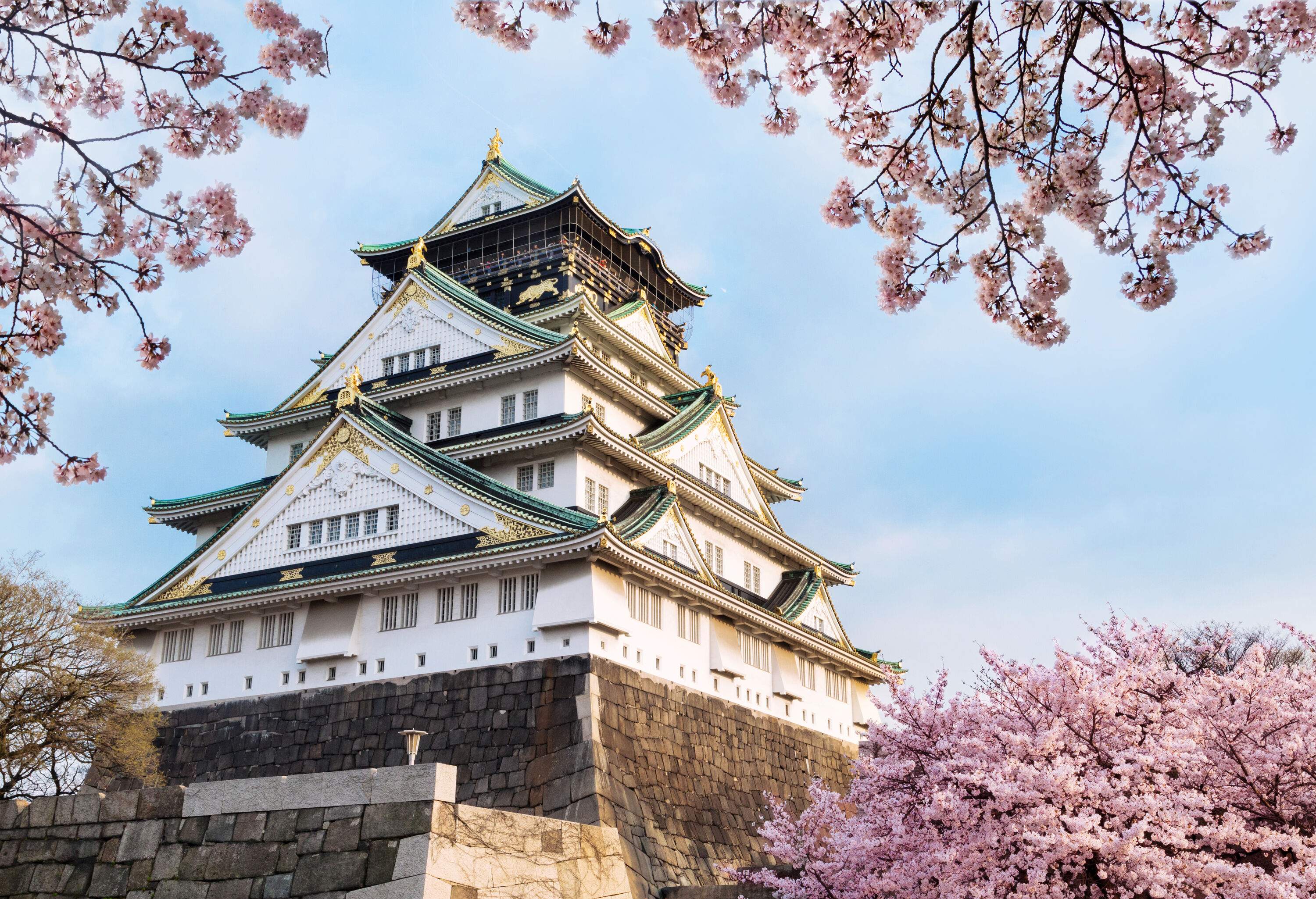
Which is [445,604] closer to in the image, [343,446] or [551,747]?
[551,747]

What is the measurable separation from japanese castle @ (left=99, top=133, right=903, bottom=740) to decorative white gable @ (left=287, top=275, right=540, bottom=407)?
70 millimetres

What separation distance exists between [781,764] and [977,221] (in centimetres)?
2225

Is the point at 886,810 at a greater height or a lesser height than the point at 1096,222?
lesser

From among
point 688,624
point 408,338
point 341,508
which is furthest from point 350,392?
point 688,624

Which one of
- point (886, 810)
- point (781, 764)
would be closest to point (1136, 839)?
point (886, 810)

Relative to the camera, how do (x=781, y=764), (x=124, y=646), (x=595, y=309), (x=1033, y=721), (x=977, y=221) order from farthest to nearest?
(x=595, y=309)
(x=781, y=764)
(x=124, y=646)
(x=1033, y=721)
(x=977, y=221)

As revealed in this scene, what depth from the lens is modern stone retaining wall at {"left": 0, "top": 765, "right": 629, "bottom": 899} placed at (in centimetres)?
1311

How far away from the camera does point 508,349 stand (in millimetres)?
30969

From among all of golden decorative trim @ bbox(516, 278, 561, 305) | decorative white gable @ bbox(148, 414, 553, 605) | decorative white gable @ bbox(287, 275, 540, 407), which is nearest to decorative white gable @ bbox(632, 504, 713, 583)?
decorative white gable @ bbox(148, 414, 553, 605)

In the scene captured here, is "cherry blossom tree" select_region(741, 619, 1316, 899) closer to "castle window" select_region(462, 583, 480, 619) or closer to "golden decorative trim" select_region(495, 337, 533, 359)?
"castle window" select_region(462, 583, 480, 619)

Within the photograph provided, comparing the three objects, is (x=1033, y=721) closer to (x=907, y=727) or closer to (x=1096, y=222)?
(x=907, y=727)

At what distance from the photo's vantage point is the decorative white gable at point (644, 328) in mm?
35562

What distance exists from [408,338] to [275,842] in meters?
21.7

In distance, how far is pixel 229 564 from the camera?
1115 inches
